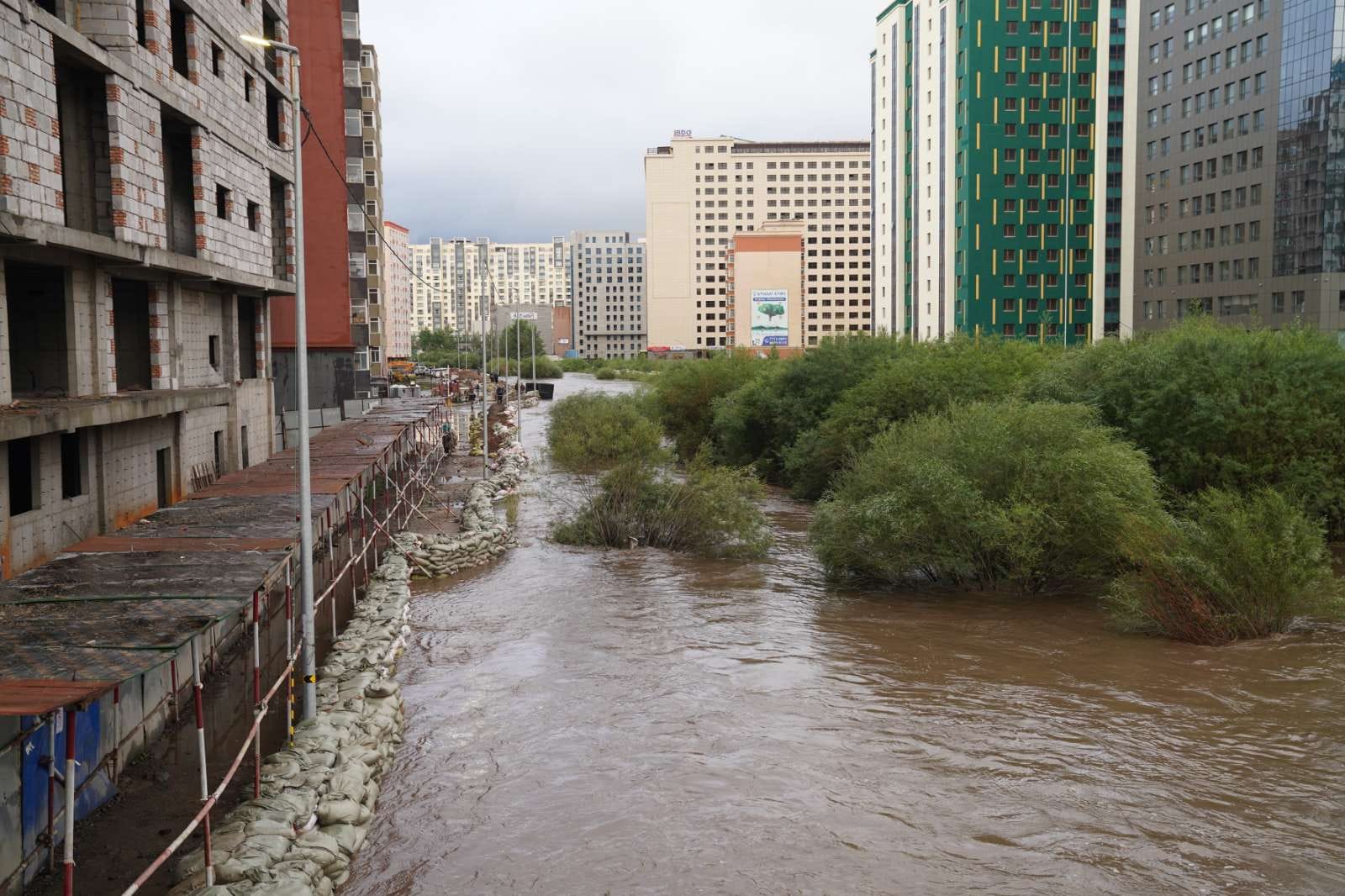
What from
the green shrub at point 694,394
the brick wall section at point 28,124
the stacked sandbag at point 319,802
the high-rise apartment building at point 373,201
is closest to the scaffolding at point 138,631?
the stacked sandbag at point 319,802

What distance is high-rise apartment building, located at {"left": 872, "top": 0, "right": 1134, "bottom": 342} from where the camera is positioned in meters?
77.7

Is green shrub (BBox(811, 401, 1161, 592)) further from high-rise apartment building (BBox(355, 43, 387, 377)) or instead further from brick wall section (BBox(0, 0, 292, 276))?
high-rise apartment building (BBox(355, 43, 387, 377))

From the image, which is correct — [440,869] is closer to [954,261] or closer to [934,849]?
[934,849]

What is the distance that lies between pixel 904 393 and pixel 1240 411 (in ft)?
32.2

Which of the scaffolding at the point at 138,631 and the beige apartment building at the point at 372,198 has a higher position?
the beige apartment building at the point at 372,198

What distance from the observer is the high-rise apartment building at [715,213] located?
167 m

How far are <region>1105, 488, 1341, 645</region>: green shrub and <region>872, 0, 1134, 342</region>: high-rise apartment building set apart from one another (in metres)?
61.6

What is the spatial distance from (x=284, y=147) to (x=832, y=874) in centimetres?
2773

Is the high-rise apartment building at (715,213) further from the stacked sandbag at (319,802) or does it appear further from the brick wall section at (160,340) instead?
the stacked sandbag at (319,802)

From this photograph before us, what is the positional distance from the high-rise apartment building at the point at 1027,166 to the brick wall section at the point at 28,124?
223 feet

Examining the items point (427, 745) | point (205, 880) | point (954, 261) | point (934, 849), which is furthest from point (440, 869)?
point (954, 261)

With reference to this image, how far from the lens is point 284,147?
103ft

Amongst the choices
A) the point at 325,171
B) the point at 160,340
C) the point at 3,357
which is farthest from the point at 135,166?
the point at 325,171

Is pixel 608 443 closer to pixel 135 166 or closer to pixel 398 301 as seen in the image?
pixel 135 166
